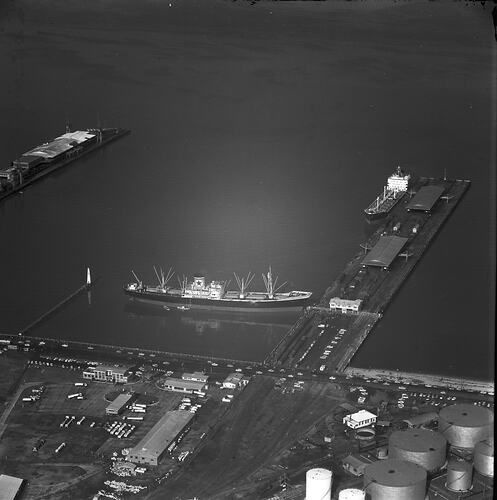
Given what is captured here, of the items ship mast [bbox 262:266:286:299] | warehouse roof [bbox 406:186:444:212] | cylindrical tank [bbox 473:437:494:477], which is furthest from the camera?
warehouse roof [bbox 406:186:444:212]

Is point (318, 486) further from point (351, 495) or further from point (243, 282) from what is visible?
point (243, 282)

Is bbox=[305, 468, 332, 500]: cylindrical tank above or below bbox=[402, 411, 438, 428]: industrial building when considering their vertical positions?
above

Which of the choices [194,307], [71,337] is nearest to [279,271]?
[194,307]

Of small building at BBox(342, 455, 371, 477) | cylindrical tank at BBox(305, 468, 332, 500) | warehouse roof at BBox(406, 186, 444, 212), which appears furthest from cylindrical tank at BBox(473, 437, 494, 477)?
warehouse roof at BBox(406, 186, 444, 212)

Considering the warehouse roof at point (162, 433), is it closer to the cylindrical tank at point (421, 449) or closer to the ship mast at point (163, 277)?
the cylindrical tank at point (421, 449)

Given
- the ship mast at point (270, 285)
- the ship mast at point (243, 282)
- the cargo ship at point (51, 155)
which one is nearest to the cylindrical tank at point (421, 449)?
the ship mast at point (270, 285)

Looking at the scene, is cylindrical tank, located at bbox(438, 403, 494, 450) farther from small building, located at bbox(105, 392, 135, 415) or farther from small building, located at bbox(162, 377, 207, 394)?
small building, located at bbox(105, 392, 135, 415)

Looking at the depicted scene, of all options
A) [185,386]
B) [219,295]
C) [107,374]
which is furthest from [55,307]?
[185,386]
